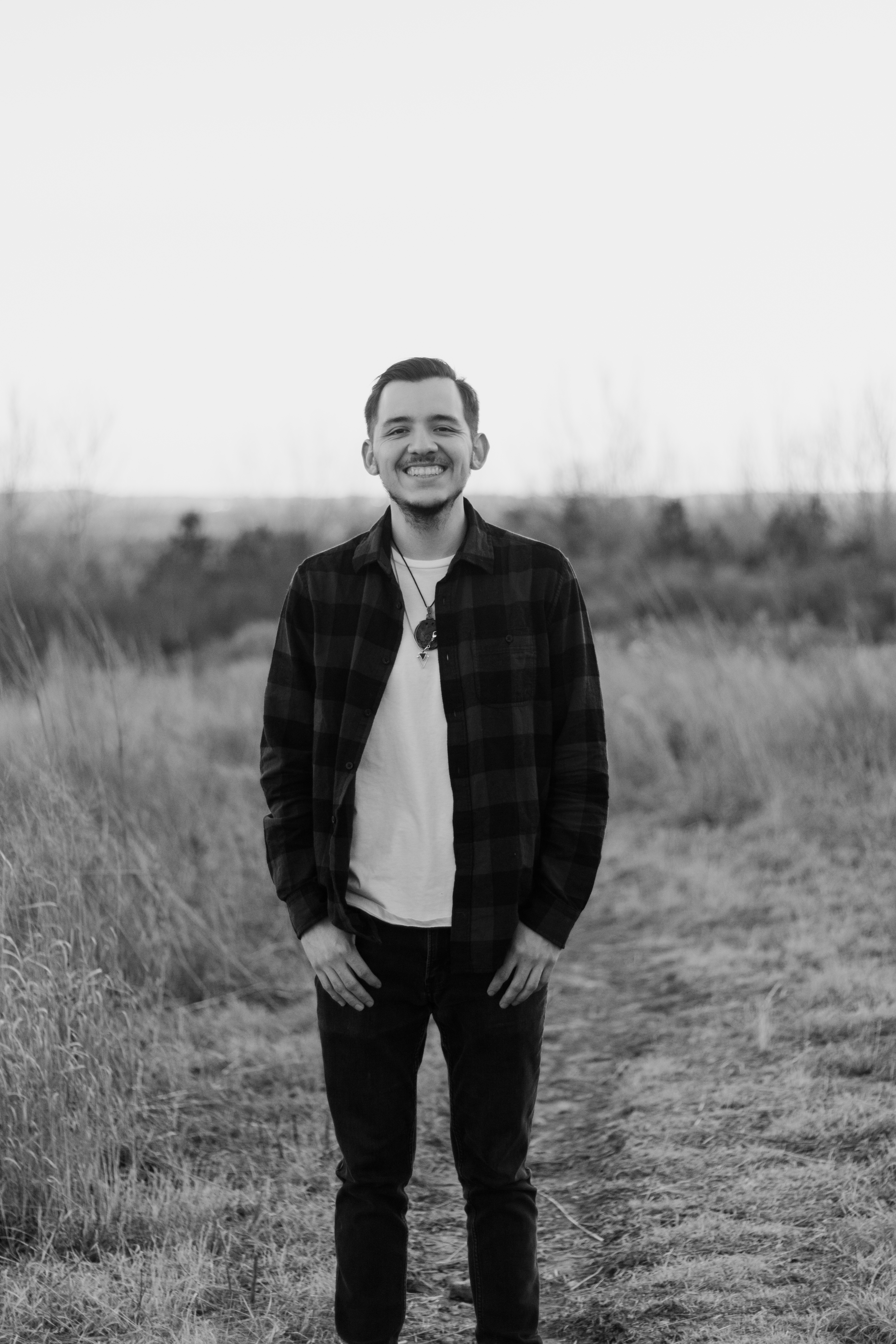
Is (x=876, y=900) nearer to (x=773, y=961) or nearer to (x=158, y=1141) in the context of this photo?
(x=773, y=961)

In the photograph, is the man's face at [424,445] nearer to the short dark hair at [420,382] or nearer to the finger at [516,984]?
the short dark hair at [420,382]

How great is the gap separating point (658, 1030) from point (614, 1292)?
1749mm

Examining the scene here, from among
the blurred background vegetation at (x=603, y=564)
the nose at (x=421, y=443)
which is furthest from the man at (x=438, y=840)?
the blurred background vegetation at (x=603, y=564)

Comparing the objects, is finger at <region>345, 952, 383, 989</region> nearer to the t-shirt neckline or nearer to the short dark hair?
the t-shirt neckline

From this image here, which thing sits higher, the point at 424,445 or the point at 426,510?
the point at 424,445

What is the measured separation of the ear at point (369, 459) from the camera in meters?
2.22

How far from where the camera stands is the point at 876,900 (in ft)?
17.3

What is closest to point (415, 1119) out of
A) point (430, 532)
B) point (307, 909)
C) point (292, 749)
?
point (307, 909)

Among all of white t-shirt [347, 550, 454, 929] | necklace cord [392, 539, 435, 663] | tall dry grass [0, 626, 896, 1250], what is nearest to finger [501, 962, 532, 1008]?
white t-shirt [347, 550, 454, 929]

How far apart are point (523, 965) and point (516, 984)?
3cm

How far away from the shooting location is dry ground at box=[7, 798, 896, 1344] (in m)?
2.46

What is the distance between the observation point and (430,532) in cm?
216

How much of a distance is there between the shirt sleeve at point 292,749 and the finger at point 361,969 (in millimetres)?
126

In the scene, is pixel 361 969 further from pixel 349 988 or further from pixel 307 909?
pixel 307 909
